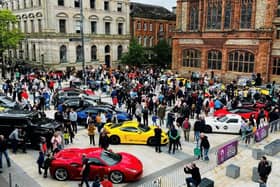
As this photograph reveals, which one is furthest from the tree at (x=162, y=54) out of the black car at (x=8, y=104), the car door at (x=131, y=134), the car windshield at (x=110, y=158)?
the car windshield at (x=110, y=158)

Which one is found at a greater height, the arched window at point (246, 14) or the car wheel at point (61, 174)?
the arched window at point (246, 14)

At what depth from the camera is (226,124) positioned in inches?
754

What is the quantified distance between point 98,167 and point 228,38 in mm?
30012

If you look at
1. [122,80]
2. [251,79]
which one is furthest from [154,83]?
[251,79]

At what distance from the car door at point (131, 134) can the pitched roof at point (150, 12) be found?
4431 cm

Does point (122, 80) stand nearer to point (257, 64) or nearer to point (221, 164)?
point (257, 64)

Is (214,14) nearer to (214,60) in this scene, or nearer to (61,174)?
(214,60)

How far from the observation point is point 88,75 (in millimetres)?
37219

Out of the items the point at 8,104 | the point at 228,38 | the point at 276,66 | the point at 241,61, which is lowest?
the point at 8,104

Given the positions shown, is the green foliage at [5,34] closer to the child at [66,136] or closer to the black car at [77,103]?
the black car at [77,103]

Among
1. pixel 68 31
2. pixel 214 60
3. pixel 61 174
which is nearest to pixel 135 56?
pixel 68 31

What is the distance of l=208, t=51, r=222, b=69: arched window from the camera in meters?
39.5

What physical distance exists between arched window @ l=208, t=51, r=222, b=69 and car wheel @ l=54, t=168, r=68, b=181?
30825 mm

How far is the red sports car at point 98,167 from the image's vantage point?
1234 cm
